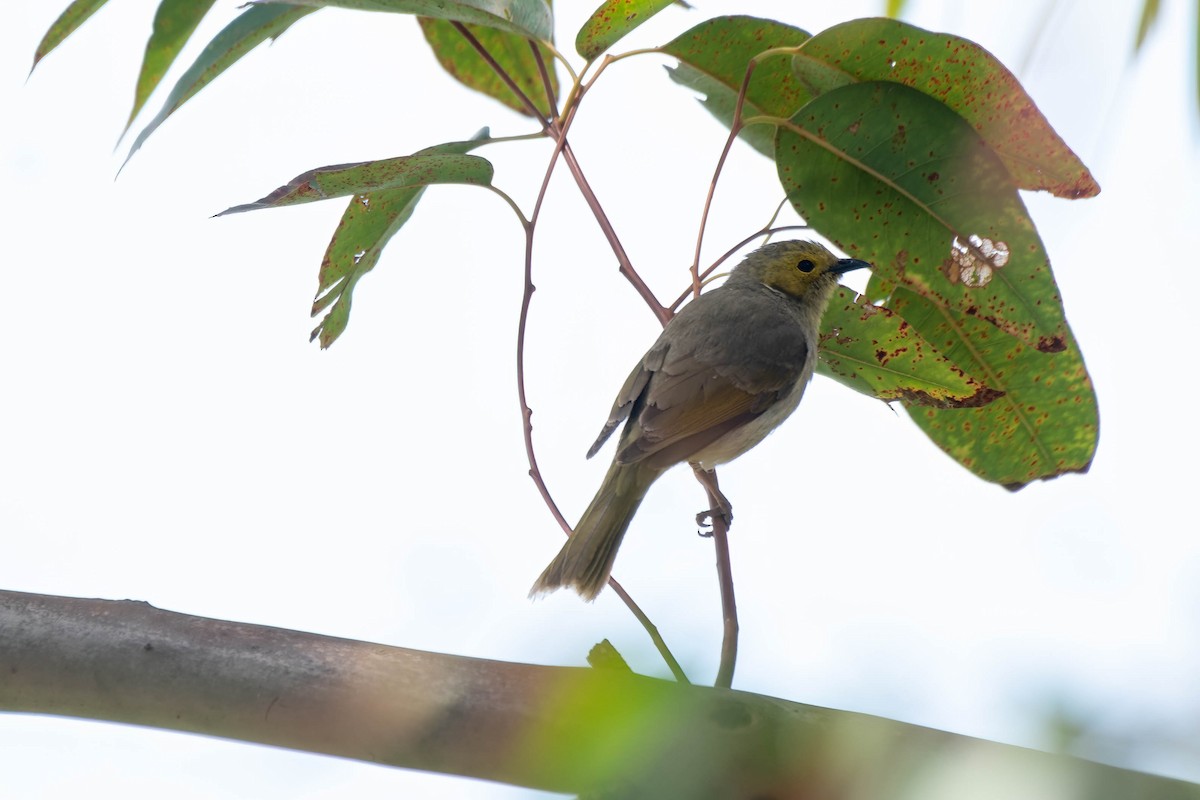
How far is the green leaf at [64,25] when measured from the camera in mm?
2658

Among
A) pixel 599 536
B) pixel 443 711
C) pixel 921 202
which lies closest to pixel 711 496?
pixel 599 536

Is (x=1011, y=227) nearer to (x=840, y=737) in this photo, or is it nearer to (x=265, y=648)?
(x=840, y=737)

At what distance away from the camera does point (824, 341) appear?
10.8 ft

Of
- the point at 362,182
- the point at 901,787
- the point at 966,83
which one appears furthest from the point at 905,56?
the point at 901,787

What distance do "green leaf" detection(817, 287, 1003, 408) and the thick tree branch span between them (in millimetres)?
1294

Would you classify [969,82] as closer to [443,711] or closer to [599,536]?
[599,536]

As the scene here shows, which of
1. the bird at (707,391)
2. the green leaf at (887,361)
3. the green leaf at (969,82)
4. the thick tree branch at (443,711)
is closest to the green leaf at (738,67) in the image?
the green leaf at (969,82)

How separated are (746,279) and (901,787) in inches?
146

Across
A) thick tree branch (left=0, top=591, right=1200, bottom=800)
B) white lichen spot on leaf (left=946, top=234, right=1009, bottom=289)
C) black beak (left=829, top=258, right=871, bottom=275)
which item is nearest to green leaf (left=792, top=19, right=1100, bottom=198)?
white lichen spot on leaf (left=946, top=234, right=1009, bottom=289)

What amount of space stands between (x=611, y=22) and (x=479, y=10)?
326mm

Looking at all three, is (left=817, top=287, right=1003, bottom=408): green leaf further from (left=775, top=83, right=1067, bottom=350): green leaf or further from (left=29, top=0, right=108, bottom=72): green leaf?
(left=29, top=0, right=108, bottom=72): green leaf

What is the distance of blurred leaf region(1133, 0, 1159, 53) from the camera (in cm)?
194

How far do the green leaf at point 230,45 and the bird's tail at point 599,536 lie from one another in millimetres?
1432

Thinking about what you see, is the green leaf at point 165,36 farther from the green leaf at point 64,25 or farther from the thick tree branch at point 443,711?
the thick tree branch at point 443,711
